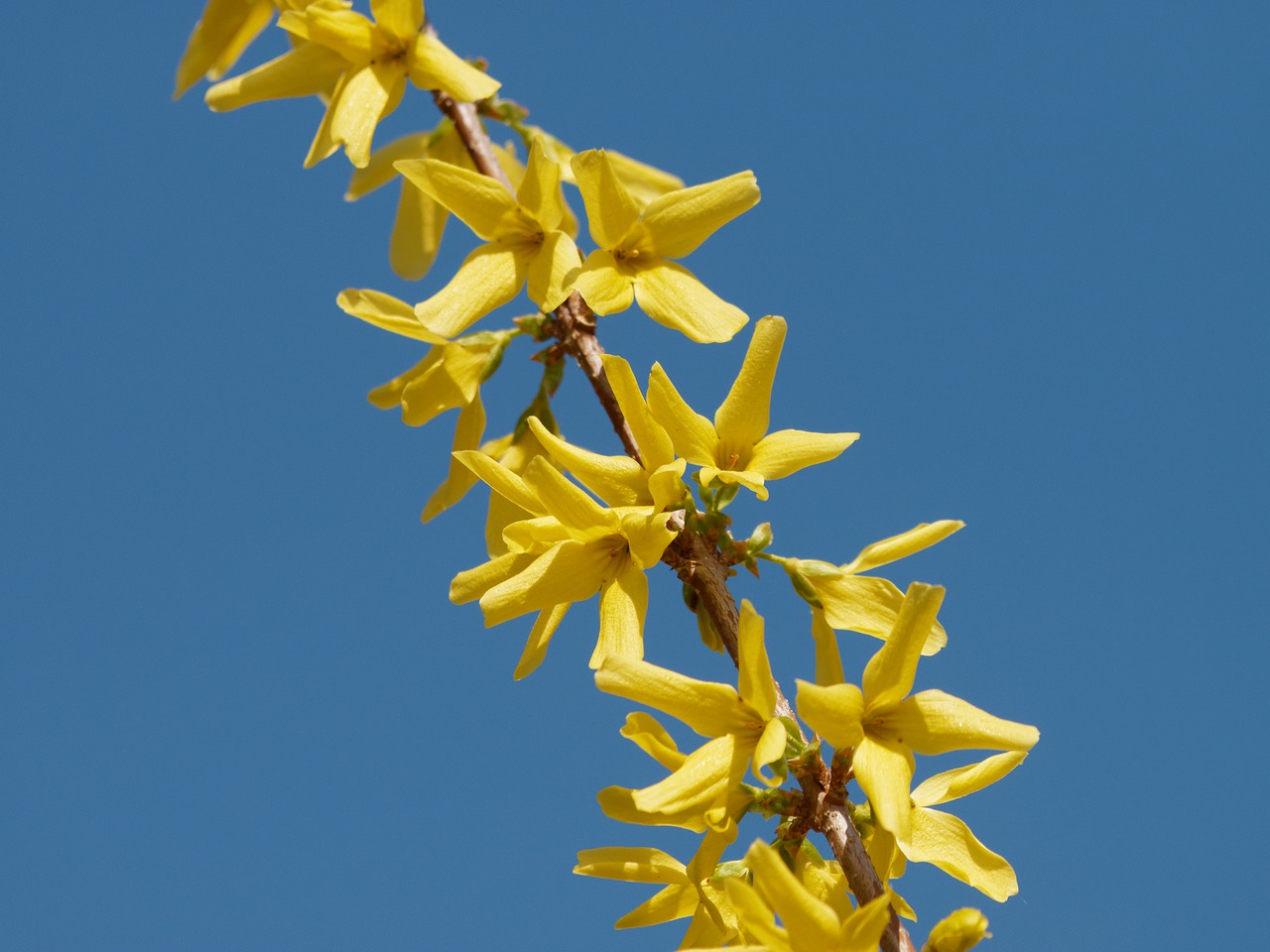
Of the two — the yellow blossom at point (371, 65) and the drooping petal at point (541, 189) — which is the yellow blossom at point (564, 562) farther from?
the yellow blossom at point (371, 65)

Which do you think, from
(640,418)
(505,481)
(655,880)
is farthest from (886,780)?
(505,481)

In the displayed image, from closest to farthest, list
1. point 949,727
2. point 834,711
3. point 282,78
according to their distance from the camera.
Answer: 1. point 834,711
2. point 949,727
3. point 282,78

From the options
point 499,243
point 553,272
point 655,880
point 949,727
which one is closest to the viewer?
point 949,727

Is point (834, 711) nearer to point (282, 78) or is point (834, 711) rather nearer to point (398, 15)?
point (398, 15)

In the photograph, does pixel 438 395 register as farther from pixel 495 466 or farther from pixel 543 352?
pixel 495 466

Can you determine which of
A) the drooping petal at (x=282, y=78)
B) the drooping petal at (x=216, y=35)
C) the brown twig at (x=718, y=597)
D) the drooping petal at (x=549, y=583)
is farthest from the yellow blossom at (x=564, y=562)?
the drooping petal at (x=216, y=35)

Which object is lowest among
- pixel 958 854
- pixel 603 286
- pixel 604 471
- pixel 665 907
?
pixel 665 907

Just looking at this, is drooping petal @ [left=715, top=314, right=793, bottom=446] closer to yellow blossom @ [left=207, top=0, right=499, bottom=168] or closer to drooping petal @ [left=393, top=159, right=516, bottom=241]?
drooping petal @ [left=393, top=159, right=516, bottom=241]
